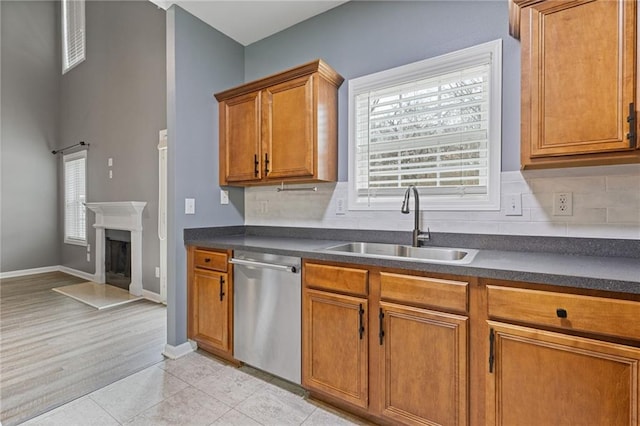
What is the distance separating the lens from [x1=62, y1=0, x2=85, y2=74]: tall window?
5129 millimetres

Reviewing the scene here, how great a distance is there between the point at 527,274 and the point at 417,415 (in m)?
0.84

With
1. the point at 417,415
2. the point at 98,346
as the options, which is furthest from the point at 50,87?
the point at 417,415

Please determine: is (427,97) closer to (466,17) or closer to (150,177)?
(466,17)

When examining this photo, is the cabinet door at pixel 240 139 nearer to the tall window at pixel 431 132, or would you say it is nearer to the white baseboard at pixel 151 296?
the tall window at pixel 431 132

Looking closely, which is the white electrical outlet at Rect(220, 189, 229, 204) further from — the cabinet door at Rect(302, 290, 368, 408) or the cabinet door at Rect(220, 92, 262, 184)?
the cabinet door at Rect(302, 290, 368, 408)

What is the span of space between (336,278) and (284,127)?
1.25 metres

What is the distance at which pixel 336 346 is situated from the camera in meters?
1.73

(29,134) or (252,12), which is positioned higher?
(252,12)

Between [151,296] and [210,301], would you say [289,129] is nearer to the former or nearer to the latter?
[210,301]

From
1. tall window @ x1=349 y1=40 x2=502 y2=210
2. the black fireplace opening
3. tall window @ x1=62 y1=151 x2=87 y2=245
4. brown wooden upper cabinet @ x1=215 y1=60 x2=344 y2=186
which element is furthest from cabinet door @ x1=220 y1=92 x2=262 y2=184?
tall window @ x1=62 y1=151 x2=87 y2=245

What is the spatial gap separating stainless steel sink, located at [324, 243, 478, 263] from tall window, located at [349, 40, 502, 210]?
0.28 meters

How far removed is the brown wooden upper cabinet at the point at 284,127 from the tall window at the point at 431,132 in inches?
7.8

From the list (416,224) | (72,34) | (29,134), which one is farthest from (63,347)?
(72,34)

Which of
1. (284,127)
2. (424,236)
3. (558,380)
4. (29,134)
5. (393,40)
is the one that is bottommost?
(558,380)
